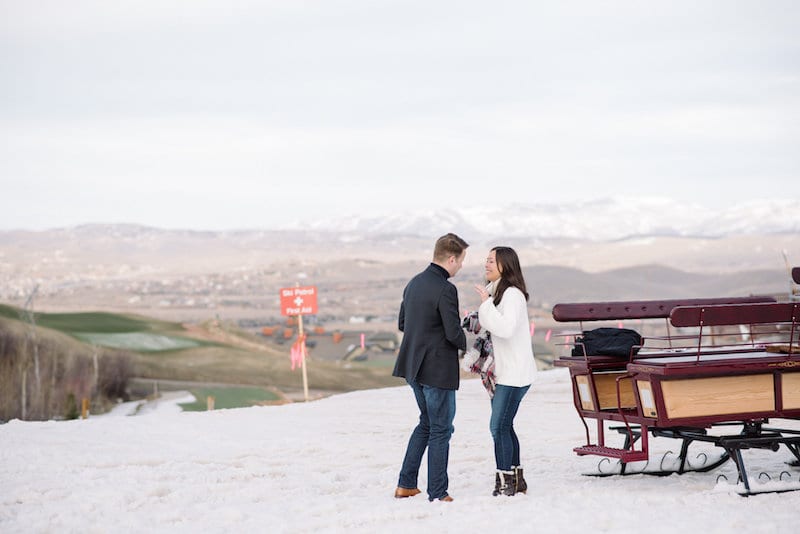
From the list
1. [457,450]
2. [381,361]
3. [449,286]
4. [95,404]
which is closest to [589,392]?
[449,286]

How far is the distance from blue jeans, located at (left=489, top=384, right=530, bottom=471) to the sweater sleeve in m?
0.51

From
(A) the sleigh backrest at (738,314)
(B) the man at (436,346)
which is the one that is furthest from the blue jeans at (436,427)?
(A) the sleigh backrest at (738,314)

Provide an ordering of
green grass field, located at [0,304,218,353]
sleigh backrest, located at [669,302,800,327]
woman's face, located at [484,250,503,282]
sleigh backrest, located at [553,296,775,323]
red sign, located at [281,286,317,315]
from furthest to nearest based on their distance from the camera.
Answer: green grass field, located at [0,304,218,353], red sign, located at [281,286,317,315], sleigh backrest, located at [553,296,775,323], woman's face, located at [484,250,503,282], sleigh backrest, located at [669,302,800,327]

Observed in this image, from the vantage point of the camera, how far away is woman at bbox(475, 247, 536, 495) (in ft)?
30.7

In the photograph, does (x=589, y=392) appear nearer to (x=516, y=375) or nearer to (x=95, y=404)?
(x=516, y=375)

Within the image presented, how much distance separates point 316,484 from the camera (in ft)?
36.7

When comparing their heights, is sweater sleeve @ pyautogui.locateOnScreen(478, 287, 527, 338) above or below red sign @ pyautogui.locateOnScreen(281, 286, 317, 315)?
above

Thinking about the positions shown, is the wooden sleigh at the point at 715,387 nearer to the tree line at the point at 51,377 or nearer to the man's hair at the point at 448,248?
the man's hair at the point at 448,248

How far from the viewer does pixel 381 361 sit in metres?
104

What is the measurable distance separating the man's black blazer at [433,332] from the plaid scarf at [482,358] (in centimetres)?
24

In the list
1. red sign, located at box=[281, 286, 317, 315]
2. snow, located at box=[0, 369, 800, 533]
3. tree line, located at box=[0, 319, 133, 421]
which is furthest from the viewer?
tree line, located at box=[0, 319, 133, 421]

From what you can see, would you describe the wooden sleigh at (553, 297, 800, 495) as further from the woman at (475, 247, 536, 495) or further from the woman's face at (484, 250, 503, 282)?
the woman's face at (484, 250, 503, 282)

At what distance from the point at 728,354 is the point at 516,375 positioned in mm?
2115

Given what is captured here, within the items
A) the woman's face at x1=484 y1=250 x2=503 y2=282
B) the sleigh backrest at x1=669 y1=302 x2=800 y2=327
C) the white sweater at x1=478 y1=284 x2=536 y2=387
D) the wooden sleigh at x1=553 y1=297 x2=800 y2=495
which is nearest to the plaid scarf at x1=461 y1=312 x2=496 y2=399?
the white sweater at x1=478 y1=284 x2=536 y2=387
